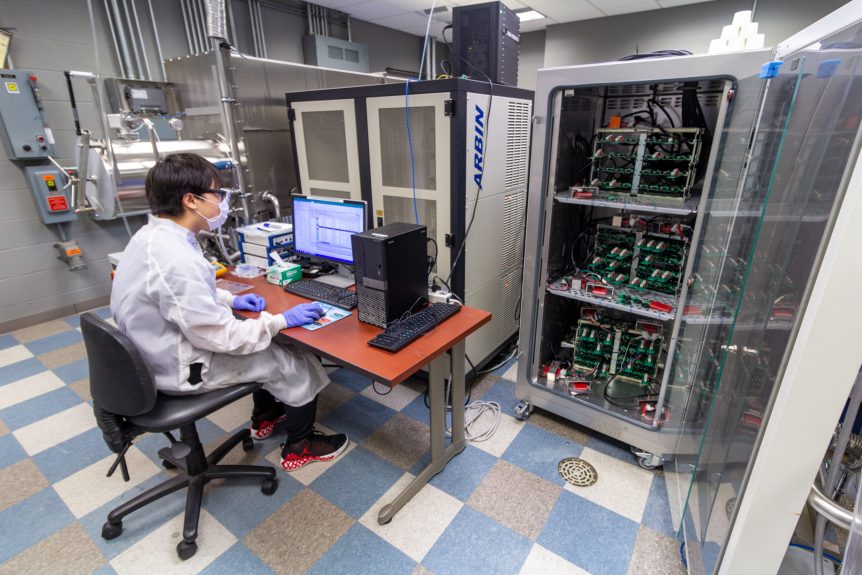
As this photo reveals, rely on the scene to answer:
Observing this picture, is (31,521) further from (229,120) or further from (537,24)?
(537,24)

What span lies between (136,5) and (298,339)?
12.3ft

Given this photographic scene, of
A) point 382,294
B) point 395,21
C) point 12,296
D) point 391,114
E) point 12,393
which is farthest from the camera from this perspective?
point 395,21

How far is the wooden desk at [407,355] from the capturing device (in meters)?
1.37

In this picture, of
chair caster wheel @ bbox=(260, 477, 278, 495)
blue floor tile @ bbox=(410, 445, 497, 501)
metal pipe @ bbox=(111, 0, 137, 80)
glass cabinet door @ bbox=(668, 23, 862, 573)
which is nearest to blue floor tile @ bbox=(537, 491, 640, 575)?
glass cabinet door @ bbox=(668, 23, 862, 573)

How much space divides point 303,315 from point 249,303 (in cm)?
36

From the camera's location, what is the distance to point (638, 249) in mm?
1925

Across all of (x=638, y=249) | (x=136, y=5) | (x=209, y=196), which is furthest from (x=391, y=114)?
(x=136, y=5)

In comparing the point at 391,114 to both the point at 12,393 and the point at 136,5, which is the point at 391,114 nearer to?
the point at 12,393

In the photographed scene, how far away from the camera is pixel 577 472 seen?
6.03ft

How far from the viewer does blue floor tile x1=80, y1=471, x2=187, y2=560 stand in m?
1.54

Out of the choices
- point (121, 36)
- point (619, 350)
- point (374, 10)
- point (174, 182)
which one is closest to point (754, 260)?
point (619, 350)

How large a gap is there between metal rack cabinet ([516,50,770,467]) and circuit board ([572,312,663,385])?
71 millimetres

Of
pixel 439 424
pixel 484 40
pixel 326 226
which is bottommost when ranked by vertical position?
pixel 439 424

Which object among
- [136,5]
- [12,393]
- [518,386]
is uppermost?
[136,5]
